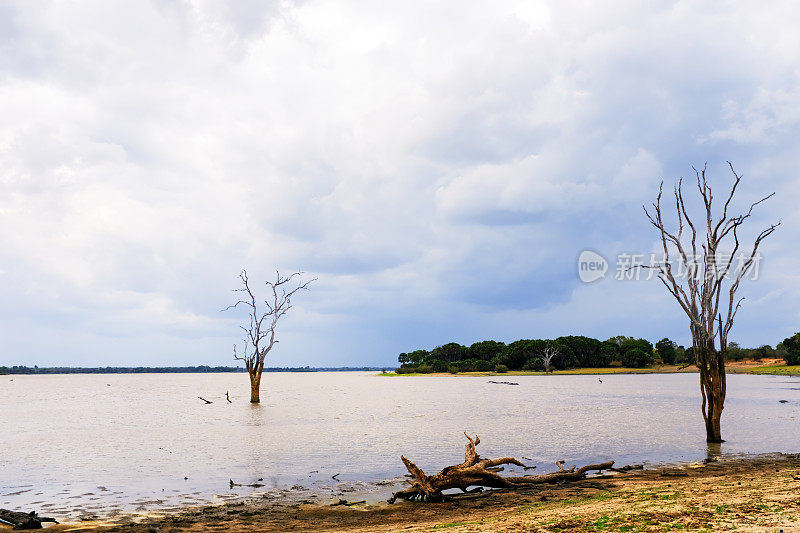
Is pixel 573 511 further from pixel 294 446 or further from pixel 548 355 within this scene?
pixel 548 355

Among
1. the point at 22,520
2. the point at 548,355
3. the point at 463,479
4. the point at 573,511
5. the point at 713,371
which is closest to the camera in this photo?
the point at 573,511

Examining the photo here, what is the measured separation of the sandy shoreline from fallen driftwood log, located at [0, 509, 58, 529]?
548mm

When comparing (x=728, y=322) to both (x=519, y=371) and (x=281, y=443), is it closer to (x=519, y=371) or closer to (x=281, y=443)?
(x=281, y=443)

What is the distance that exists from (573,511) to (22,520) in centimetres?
1333

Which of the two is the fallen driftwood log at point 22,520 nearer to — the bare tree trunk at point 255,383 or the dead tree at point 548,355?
the bare tree trunk at point 255,383

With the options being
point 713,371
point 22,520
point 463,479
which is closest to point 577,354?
point 713,371

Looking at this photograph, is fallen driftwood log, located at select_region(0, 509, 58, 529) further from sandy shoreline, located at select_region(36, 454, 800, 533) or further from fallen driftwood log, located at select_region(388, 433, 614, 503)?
fallen driftwood log, located at select_region(388, 433, 614, 503)

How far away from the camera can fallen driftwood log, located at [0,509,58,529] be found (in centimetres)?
1398

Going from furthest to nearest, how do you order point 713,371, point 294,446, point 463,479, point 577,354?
point 577,354 → point 294,446 → point 713,371 → point 463,479

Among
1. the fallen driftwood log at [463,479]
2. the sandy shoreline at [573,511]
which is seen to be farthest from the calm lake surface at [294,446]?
the sandy shoreline at [573,511]

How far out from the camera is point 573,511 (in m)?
12.9

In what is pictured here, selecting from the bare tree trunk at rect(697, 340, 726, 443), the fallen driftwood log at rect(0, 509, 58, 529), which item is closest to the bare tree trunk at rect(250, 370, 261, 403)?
the bare tree trunk at rect(697, 340, 726, 443)

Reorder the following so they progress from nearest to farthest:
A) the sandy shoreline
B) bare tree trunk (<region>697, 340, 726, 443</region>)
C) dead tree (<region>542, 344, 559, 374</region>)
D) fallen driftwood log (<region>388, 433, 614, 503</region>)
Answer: the sandy shoreline → fallen driftwood log (<region>388, 433, 614, 503</region>) → bare tree trunk (<region>697, 340, 726, 443</region>) → dead tree (<region>542, 344, 559, 374</region>)

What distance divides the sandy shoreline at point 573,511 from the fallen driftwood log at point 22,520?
548 mm
